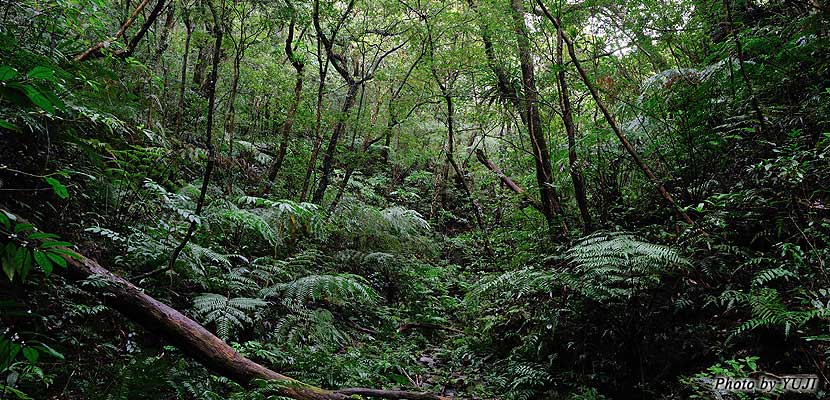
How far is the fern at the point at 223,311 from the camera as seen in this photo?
3107 mm

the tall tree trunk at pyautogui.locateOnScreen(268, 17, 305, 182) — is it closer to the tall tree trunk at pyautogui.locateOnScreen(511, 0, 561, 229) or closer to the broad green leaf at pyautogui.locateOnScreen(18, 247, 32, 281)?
the tall tree trunk at pyautogui.locateOnScreen(511, 0, 561, 229)

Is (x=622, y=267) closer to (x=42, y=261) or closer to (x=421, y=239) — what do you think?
(x=42, y=261)

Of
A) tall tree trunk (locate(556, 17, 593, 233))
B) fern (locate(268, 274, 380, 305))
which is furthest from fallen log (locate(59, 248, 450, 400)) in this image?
tall tree trunk (locate(556, 17, 593, 233))

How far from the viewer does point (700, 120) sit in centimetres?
452

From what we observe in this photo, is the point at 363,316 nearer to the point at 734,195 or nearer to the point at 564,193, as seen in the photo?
the point at 564,193

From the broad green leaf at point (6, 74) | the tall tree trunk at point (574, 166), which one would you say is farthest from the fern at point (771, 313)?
the broad green leaf at point (6, 74)

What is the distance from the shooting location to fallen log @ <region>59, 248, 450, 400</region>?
108 inches

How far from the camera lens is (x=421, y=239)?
7.38 metres

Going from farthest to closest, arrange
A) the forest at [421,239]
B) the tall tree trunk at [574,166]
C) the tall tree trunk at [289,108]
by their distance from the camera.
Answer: the tall tree trunk at [289,108], the tall tree trunk at [574,166], the forest at [421,239]

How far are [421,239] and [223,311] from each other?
438 cm

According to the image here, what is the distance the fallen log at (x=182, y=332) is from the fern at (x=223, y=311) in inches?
9.7

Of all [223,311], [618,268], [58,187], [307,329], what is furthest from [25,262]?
[618,268]

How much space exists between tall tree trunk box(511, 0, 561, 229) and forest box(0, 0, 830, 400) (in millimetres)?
47

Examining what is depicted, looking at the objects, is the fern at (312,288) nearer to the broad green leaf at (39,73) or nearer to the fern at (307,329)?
the fern at (307,329)
